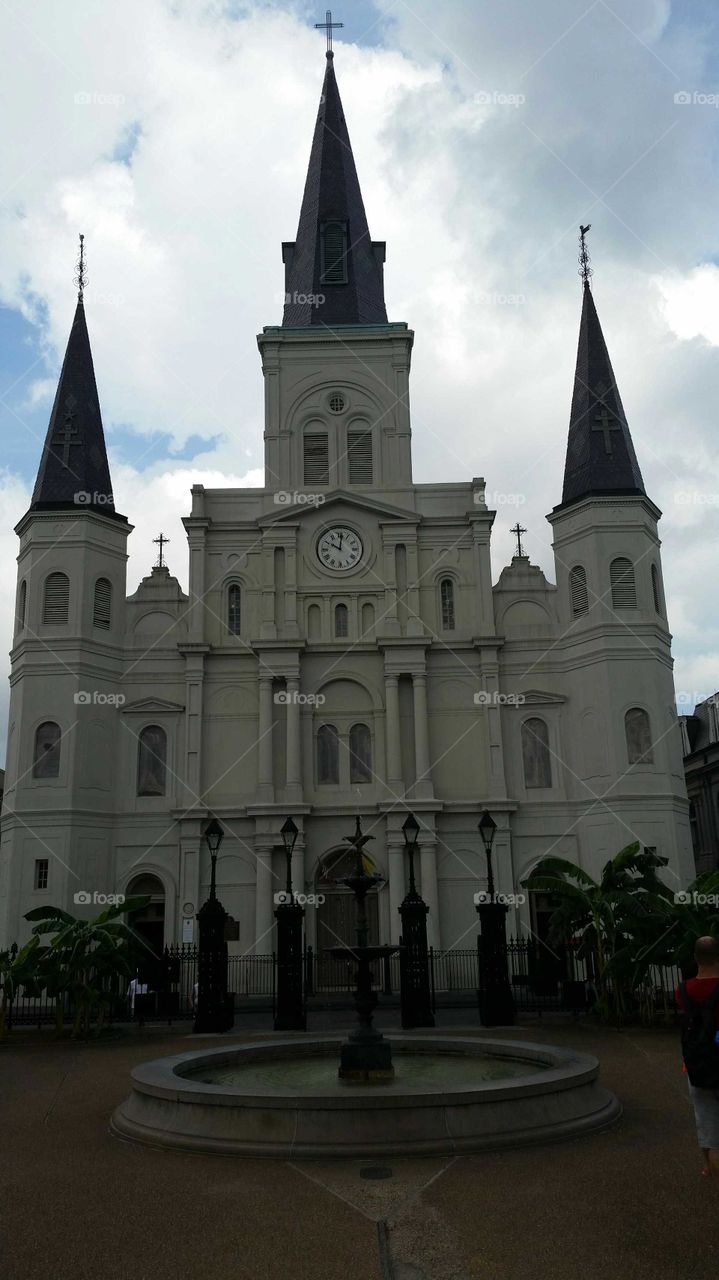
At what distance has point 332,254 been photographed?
41156 mm

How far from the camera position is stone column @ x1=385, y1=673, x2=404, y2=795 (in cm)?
3350

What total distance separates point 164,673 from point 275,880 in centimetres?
776

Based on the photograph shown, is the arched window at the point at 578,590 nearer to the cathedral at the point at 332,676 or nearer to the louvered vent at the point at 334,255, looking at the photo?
the cathedral at the point at 332,676

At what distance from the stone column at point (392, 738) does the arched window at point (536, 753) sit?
4.23m

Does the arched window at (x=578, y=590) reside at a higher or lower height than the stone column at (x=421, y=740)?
higher

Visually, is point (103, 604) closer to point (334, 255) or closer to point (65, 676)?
point (65, 676)

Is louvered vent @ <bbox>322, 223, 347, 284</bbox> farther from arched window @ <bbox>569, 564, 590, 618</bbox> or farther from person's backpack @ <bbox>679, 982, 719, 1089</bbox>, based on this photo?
person's backpack @ <bbox>679, 982, 719, 1089</bbox>

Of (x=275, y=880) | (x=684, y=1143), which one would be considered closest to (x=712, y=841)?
(x=275, y=880)

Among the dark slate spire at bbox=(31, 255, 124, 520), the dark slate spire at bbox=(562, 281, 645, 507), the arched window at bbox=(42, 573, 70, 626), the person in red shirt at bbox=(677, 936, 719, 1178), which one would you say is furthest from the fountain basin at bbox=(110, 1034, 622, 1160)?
the dark slate spire at bbox=(562, 281, 645, 507)

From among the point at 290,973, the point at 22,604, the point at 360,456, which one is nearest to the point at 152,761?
the point at 22,604

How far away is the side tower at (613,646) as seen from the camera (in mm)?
32500

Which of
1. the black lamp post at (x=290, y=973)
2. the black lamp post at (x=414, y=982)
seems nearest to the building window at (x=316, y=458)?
the black lamp post at (x=414, y=982)

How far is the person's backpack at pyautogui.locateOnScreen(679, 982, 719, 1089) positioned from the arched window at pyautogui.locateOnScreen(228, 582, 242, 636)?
93.9ft

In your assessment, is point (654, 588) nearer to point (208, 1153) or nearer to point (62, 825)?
point (62, 825)
